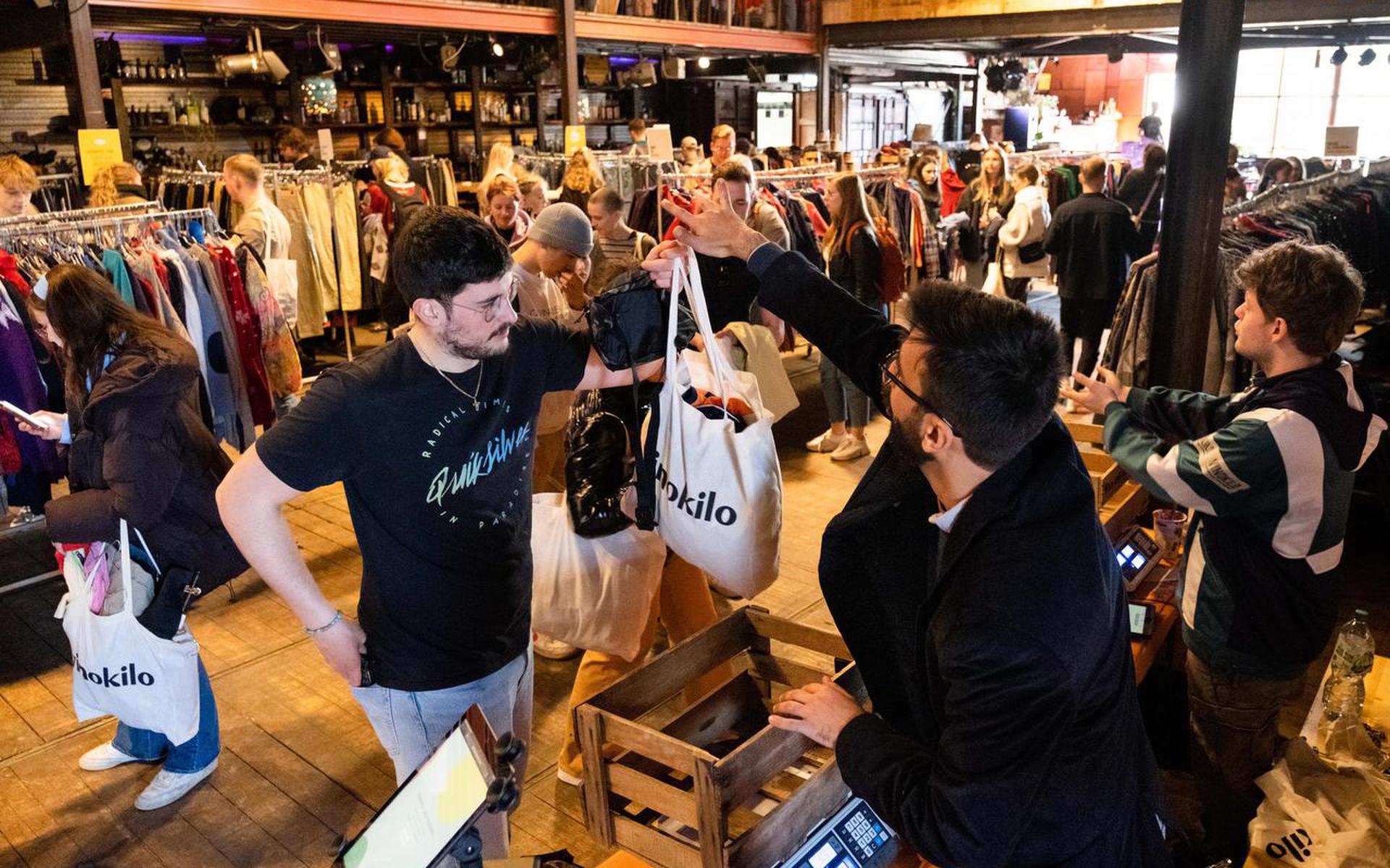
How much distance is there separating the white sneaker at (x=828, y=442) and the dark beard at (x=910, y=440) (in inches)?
185

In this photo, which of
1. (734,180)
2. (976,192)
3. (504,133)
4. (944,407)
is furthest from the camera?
(504,133)

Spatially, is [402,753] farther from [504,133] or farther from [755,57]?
[755,57]

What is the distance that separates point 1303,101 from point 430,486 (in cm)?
2282

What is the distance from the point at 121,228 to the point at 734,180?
293 cm

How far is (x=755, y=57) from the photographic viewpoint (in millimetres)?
14164

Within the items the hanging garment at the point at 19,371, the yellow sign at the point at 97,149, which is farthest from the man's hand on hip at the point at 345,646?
the yellow sign at the point at 97,149

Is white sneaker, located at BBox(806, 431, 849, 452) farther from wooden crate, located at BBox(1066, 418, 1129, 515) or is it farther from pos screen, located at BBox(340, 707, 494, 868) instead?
pos screen, located at BBox(340, 707, 494, 868)

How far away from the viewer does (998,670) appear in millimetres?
1204

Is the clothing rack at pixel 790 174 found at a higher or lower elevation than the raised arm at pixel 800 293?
higher

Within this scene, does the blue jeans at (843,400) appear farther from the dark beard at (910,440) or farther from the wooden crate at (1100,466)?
the dark beard at (910,440)

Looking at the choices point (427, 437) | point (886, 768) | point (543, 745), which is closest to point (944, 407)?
point (886, 768)

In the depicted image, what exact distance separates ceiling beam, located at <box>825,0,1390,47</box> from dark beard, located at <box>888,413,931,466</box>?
30.6ft

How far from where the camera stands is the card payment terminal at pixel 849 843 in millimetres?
1597

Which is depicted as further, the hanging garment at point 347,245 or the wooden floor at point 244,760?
the hanging garment at point 347,245
